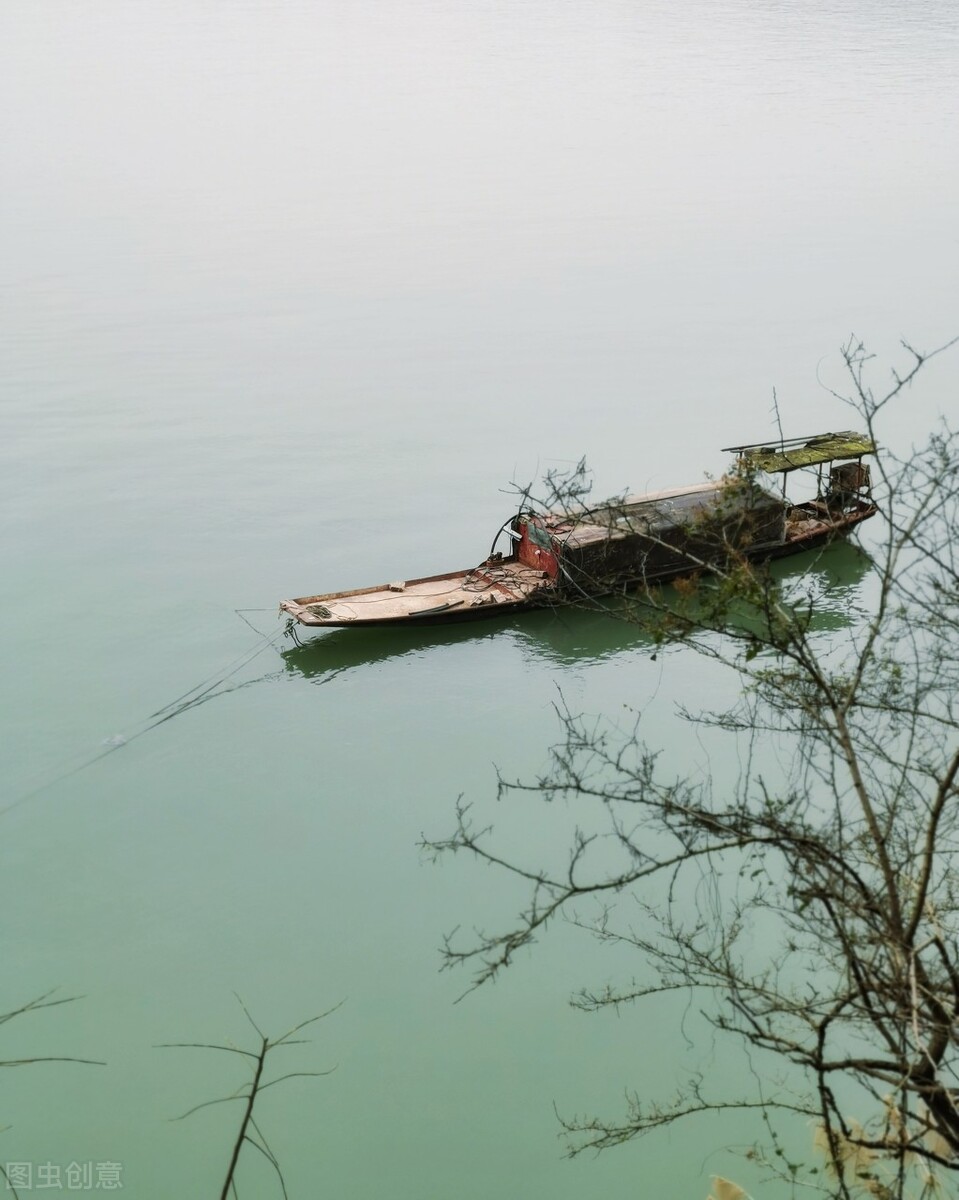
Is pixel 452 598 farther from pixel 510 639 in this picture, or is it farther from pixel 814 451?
pixel 814 451

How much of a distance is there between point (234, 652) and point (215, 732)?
1808 millimetres

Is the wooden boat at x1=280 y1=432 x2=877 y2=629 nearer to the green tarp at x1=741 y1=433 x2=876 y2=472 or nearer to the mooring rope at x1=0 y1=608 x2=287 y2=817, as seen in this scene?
the green tarp at x1=741 y1=433 x2=876 y2=472

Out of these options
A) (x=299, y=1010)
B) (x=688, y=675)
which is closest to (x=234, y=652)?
(x=688, y=675)

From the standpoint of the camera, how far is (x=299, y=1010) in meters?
9.89

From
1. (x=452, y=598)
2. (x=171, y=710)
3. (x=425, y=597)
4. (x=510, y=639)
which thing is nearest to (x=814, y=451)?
(x=510, y=639)

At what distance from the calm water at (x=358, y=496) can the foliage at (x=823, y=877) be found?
0.73 meters

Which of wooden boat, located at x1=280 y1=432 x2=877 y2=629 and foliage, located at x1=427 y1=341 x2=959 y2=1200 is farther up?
wooden boat, located at x1=280 y1=432 x2=877 y2=629

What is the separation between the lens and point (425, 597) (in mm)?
15602

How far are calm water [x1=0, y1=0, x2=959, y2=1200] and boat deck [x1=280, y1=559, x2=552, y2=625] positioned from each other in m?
0.50

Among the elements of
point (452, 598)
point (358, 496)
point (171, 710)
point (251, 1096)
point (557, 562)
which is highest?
point (358, 496)

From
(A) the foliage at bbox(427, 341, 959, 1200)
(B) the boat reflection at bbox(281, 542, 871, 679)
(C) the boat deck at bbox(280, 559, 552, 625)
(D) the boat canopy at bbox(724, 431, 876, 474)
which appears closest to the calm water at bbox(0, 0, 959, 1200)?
(B) the boat reflection at bbox(281, 542, 871, 679)

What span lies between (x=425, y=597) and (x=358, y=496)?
16.8 feet

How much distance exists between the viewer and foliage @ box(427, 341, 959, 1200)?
5.01 meters

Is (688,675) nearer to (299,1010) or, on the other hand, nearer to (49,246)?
(299,1010)
